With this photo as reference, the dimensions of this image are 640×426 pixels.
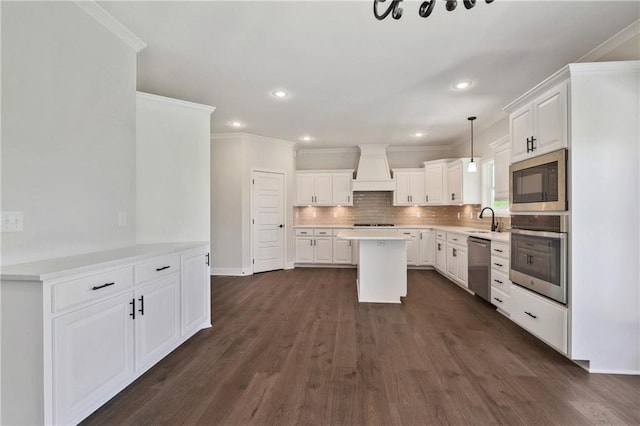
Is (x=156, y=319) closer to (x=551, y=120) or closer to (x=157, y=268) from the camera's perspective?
(x=157, y=268)

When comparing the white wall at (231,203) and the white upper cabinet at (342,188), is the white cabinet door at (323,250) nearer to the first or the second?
the white upper cabinet at (342,188)

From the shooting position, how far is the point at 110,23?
84.3 inches

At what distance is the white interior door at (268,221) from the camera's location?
5414 mm

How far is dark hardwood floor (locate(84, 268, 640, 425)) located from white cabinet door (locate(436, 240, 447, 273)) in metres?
1.89

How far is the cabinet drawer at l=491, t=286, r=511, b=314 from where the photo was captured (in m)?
3.07

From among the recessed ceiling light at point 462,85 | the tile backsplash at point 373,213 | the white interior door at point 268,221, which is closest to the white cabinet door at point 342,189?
the tile backsplash at point 373,213

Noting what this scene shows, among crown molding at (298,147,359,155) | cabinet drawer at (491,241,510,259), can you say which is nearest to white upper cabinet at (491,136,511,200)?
cabinet drawer at (491,241,510,259)

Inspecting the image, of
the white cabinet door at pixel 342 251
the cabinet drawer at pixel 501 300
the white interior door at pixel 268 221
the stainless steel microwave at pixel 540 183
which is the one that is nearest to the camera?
the stainless steel microwave at pixel 540 183

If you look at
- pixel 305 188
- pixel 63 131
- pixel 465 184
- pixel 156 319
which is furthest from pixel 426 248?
pixel 63 131

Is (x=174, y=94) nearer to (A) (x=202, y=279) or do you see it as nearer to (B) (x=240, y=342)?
(A) (x=202, y=279)

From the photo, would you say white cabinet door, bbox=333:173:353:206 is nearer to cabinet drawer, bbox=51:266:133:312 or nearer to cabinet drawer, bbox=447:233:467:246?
cabinet drawer, bbox=447:233:467:246

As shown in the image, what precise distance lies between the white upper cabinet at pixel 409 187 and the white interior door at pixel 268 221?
2.61 metres

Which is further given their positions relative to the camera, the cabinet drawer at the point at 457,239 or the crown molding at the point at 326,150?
the crown molding at the point at 326,150

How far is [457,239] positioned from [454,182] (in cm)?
138
